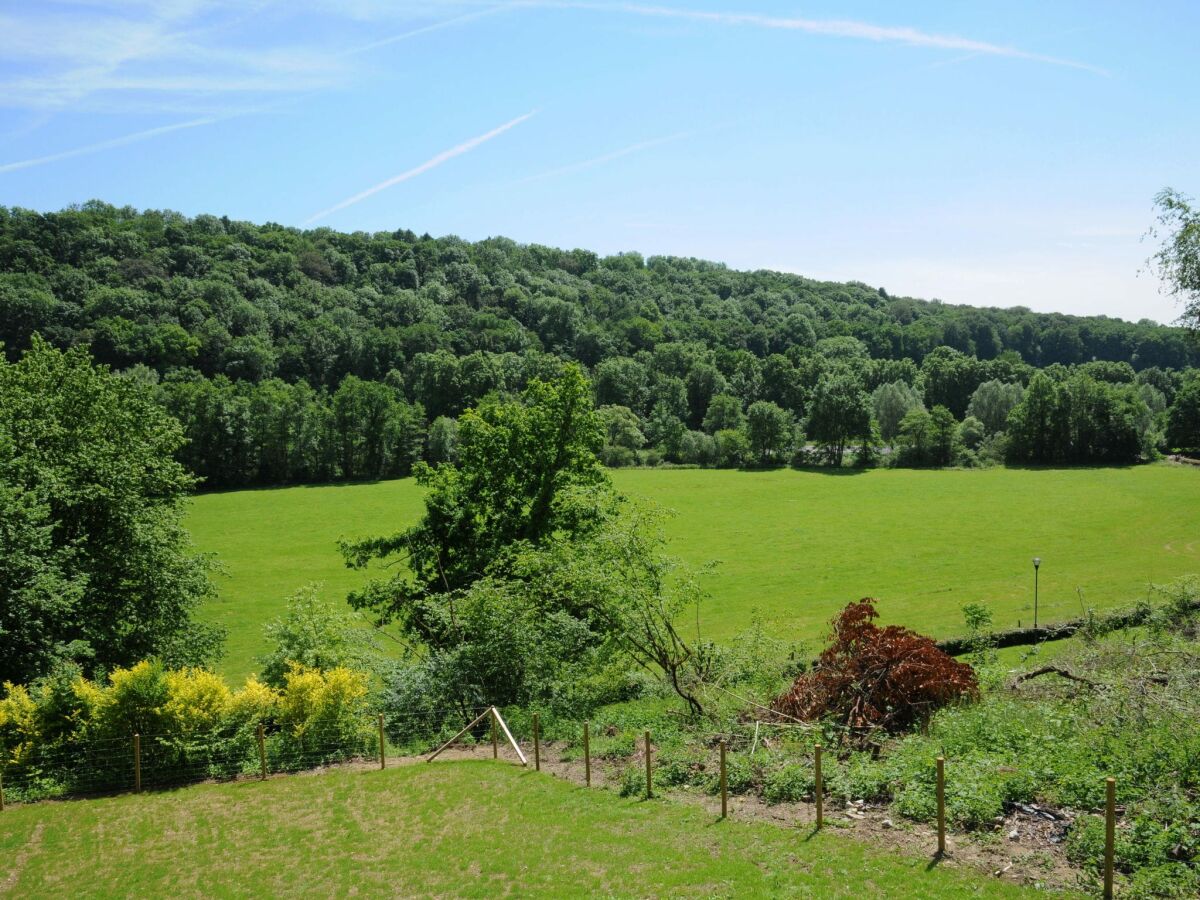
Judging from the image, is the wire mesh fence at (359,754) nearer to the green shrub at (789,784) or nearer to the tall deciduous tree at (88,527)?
the green shrub at (789,784)

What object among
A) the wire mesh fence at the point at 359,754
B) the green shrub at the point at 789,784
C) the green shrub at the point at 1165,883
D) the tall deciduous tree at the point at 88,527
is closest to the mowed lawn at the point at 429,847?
the wire mesh fence at the point at 359,754

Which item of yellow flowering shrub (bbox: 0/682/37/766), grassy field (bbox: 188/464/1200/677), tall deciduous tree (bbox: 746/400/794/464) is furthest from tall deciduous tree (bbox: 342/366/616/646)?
tall deciduous tree (bbox: 746/400/794/464)

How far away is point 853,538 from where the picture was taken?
5734 centimetres

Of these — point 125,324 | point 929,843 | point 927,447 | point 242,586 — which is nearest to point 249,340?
point 125,324

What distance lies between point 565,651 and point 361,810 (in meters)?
8.36

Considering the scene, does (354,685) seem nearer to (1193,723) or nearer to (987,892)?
(987,892)

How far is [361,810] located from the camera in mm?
14742

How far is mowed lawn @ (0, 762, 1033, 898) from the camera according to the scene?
1045 cm

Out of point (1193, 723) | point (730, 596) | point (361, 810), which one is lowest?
point (730, 596)

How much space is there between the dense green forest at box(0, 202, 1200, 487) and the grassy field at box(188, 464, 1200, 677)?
8.75 metres

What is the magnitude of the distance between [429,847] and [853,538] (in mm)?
49357

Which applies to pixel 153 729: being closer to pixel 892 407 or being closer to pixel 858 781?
pixel 858 781

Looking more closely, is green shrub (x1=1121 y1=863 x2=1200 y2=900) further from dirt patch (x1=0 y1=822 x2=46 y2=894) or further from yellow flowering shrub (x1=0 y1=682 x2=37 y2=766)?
yellow flowering shrub (x1=0 y1=682 x2=37 y2=766)

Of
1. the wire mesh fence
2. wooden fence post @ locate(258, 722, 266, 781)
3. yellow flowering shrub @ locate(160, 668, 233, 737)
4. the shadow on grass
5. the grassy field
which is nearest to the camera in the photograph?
the wire mesh fence
